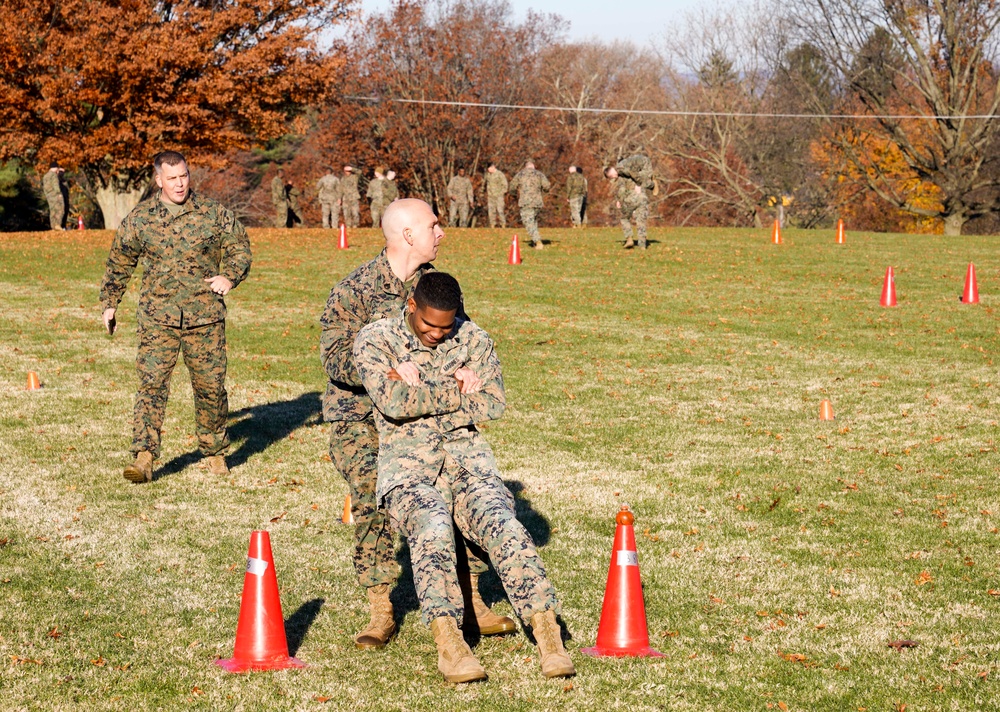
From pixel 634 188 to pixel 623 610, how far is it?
21112mm

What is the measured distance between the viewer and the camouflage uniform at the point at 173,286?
30.0 feet

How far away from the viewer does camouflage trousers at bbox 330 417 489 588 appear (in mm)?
5957

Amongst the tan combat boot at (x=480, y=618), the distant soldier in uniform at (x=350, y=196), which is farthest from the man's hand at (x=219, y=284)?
the distant soldier in uniform at (x=350, y=196)

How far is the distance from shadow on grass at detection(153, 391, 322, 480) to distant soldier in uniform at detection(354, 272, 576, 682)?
4536mm

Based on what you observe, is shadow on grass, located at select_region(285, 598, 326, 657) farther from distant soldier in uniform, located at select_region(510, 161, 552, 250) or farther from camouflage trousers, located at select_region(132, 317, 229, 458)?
distant soldier in uniform, located at select_region(510, 161, 552, 250)

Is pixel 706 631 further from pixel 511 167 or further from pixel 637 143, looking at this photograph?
pixel 637 143

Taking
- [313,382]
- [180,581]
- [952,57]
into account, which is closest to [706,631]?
[180,581]

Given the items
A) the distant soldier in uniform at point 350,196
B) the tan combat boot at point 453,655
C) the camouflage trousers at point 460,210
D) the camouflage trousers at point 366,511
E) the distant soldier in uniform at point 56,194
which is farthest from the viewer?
the camouflage trousers at point 460,210

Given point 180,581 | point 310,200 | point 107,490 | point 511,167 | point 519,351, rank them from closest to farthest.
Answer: point 180,581
point 107,490
point 519,351
point 511,167
point 310,200

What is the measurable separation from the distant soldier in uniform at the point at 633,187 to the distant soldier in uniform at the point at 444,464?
18.6m

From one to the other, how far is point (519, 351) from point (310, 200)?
52.0 metres

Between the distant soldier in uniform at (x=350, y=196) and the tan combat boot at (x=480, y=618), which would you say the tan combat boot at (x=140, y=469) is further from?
the distant soldier in uniform at (x=350, y=196)

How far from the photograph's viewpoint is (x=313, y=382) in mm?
14305

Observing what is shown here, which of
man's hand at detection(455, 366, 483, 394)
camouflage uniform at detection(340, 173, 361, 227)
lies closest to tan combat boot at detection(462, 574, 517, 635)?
man's hand at detection(455, 366, 483, 394)
